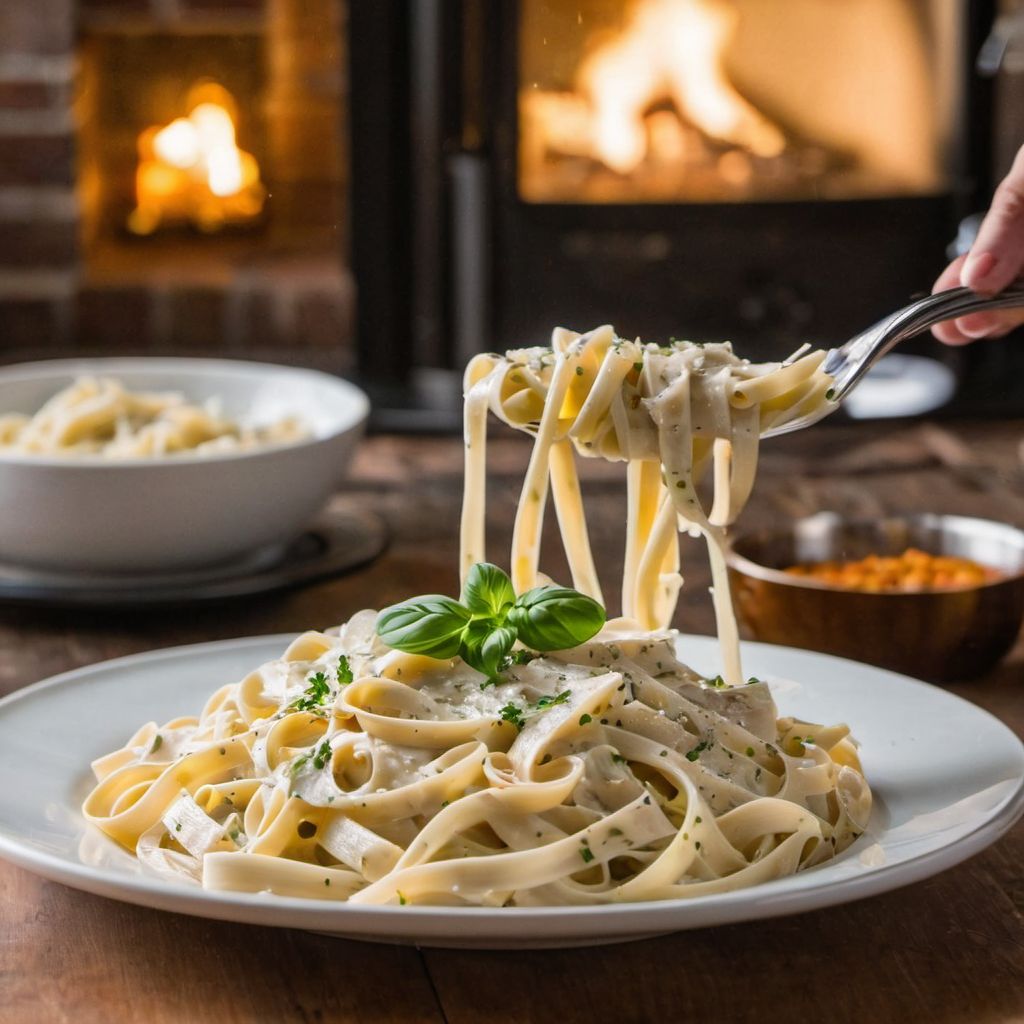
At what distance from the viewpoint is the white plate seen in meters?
0.98

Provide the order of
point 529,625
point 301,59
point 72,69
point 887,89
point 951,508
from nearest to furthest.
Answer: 1. point 529,625
2. point 951,508
3. point 887,89
4. point 72,69
5. point 301,59

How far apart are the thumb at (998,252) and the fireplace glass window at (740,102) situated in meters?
2.27

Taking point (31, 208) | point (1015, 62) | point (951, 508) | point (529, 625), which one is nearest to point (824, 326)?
point (1015, 62)

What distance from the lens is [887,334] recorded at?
1.54 metres

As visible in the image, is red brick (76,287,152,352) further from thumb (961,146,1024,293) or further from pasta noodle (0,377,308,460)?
thumb (961,146,1024,293)

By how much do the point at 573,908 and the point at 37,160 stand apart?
3880 millimetres

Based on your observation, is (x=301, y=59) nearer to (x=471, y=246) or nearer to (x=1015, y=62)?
(x=471, y=246)

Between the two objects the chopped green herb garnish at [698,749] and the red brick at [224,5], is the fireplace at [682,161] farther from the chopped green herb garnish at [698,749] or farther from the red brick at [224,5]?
the chopped green herb garnish at [698,749]

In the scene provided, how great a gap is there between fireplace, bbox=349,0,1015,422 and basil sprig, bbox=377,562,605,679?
8.42 feet

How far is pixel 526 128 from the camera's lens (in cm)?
384

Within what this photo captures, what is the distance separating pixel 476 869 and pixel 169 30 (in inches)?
171

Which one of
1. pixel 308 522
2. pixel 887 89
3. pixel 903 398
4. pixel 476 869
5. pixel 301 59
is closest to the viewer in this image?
pixel 476 869

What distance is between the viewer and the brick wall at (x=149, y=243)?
439cm

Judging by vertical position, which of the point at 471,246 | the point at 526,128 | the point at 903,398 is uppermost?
the point at 526,128
